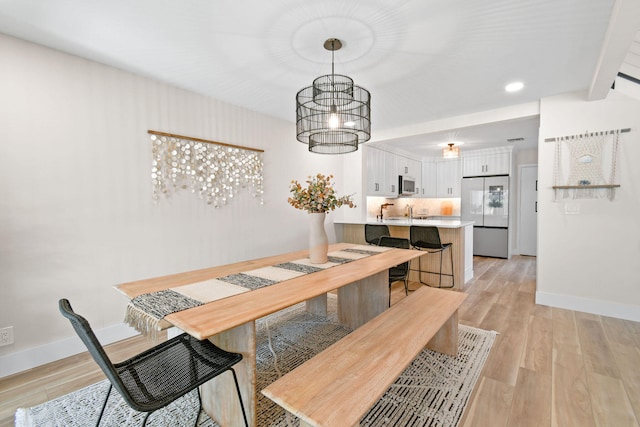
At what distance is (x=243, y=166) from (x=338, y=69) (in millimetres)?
1631

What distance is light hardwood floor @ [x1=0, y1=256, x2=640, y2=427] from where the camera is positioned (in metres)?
1.64

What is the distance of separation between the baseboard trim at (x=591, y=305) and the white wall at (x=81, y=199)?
3893 mm

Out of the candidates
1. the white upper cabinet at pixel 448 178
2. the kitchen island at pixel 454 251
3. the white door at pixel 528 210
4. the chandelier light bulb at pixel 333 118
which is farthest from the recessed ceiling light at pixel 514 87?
the white door at pixel 528 210

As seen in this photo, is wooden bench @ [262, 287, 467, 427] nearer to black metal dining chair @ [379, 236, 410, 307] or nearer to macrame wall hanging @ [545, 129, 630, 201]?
black metal dining chair @ [379, 236, 410, 307]

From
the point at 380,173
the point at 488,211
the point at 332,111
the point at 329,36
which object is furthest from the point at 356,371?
the point at 488,211

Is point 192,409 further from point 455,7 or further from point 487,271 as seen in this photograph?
point 487,271

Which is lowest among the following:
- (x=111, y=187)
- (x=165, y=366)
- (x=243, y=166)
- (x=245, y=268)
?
(x=165, y=366)

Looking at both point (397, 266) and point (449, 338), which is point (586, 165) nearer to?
point (397, 266)

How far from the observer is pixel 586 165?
3127 millimetres

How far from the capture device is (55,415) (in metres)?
1.66

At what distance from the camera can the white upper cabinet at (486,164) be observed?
5.93m

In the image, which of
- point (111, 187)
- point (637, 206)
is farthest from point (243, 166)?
point (637, 206)

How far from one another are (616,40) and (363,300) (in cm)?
274

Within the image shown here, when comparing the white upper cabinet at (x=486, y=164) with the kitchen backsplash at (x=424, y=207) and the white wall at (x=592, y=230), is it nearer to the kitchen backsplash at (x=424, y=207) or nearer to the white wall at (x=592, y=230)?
the kitchen backsplash at (x=424, y=207)
